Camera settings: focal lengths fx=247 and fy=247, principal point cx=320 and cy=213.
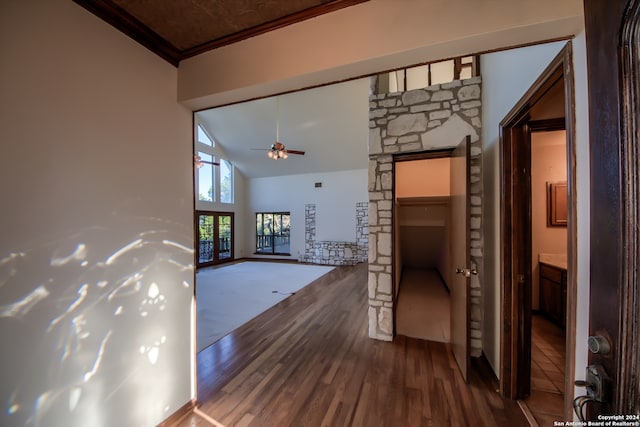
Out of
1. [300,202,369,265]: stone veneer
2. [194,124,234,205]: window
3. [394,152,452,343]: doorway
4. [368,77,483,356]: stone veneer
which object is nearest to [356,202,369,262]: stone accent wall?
[300,202,369,265]: stone veneer

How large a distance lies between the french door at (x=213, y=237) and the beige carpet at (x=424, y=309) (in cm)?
605

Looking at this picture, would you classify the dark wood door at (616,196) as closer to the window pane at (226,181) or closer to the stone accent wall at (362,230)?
the stone accent wall at (362,230)

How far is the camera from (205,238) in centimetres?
811

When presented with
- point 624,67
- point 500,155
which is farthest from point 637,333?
point 500,155

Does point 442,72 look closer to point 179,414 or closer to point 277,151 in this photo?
point 277,151

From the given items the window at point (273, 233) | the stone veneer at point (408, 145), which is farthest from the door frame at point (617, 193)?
the window at point (273, 233)

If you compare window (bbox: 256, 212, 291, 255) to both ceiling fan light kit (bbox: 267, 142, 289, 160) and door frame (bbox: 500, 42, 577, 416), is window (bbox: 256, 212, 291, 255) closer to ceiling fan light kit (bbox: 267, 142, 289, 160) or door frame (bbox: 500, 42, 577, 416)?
ceiling fan light kit (bbox: 267, 142, 289, 160)

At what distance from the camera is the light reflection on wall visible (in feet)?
3.43

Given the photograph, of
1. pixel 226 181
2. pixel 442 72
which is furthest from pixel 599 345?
pixel 226 181

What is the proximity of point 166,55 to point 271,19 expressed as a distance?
0.77 meters

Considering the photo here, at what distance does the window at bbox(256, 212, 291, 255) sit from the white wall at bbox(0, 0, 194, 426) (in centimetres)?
746

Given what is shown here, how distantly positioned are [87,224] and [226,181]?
8.05 meters

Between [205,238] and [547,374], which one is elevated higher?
[205,238]

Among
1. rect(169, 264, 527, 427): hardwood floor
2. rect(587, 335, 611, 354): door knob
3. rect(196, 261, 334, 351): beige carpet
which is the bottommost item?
rect(196, 261, 334, 351): beige carpet
